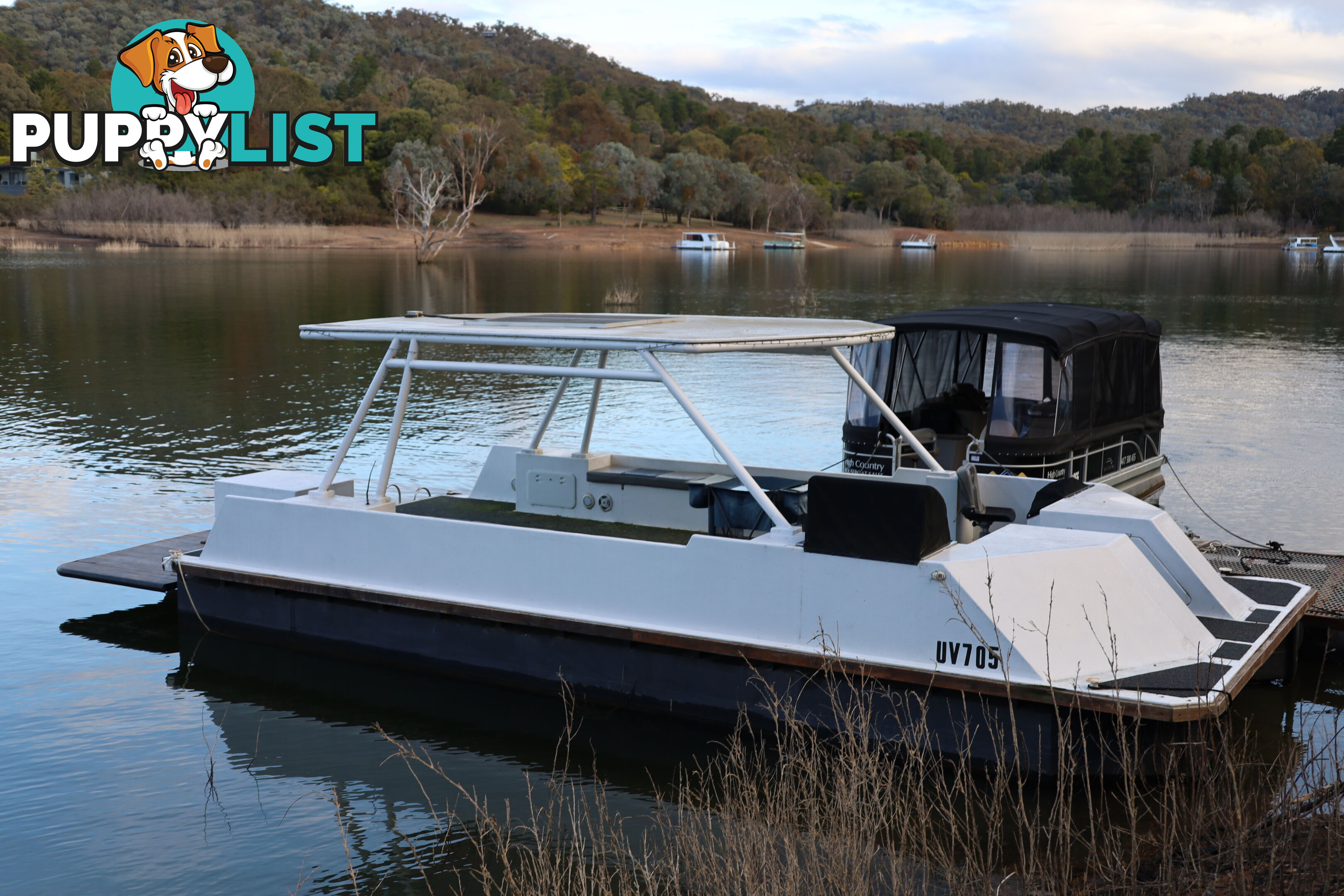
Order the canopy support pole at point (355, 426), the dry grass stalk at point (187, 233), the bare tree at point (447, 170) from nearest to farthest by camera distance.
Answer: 1. the canopy support pole at point (355, 426)
2. the dry grass stalk at point (187, 233)
3. the bare tree at point (447, 170)

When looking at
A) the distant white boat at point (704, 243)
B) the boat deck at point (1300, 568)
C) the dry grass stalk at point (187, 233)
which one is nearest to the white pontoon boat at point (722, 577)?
the boat deck at point (1300, 568)

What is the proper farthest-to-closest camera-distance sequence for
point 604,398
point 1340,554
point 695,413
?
1. point 604,398
2. point 1340,554
3. point 695,413

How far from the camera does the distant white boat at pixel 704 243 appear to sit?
9444cm

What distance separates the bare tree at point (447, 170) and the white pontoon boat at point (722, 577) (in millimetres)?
77747

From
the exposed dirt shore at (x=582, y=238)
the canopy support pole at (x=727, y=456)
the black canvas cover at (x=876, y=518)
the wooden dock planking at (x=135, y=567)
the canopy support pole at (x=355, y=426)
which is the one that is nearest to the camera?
the black canvas cover at (x=876, y=518)

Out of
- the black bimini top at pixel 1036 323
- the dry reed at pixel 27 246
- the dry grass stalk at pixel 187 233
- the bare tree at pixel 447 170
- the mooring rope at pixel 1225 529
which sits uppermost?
the bare tree at pixel 447 170

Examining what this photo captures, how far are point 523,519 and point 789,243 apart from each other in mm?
97773

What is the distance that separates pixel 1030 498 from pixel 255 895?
576cm

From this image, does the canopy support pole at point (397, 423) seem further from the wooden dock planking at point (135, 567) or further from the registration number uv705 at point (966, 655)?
the registration number uv705 at point (966, 655)

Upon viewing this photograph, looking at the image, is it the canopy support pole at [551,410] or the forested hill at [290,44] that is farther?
the forested hill at [290,44]

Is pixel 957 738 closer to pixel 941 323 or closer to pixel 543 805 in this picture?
pixel 543 805

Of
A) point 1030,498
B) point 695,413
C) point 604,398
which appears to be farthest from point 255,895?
point 604,398

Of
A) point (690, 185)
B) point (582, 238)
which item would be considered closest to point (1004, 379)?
point (582, 238)

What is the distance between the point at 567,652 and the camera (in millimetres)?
7648
